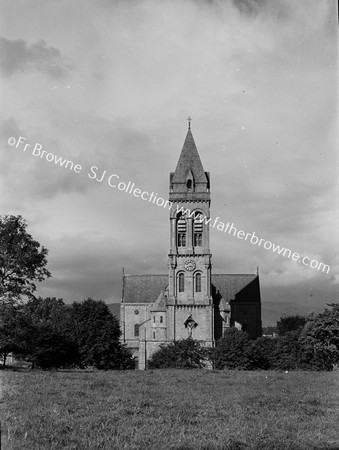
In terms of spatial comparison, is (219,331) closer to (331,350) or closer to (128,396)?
(331,350)

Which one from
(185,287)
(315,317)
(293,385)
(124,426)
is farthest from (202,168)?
(124,426)

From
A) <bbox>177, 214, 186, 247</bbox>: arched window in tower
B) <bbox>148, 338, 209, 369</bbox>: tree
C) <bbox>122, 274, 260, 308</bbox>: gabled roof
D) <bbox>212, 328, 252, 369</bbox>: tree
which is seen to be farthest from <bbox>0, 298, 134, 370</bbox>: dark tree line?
<bbox>122, 274, 260, 308</bbox>: gabled roof

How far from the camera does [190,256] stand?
62.3 meters

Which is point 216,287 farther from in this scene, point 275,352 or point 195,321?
point 275,352

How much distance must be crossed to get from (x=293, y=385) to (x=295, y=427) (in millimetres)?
9169

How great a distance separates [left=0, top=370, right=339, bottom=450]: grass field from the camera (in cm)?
829

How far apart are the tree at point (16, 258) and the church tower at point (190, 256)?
3713 centimetres

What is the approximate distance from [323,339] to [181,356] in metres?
12.9

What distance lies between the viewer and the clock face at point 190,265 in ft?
203

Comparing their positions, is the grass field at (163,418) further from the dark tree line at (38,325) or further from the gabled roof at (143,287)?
the gabled roof at (143,287)

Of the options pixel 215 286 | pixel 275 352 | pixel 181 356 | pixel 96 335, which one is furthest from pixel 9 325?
pixel 215 286

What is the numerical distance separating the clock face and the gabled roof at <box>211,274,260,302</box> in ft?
59.8

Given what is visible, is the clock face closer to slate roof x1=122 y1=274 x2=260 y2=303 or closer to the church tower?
the church tower

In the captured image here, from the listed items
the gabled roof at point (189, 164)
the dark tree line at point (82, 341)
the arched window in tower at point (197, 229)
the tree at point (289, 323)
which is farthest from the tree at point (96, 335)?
the tree at point (289, 323)
